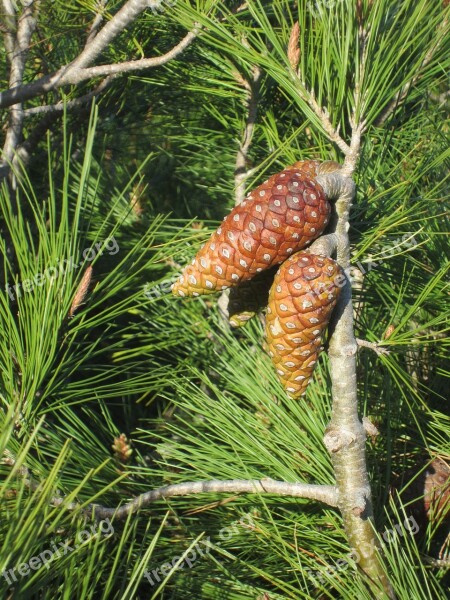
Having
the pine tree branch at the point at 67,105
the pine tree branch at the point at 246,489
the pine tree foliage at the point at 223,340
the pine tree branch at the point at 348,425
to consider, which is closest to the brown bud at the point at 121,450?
the pine tree foliage at the point at 223,340

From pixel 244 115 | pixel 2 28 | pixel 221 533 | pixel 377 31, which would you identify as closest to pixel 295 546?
pixel 221 533

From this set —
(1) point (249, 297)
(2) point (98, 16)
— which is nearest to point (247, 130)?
(2) point (98, 16)

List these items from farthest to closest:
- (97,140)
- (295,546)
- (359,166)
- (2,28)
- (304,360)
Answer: (97,140) < (2,28) < (359,166) < (295,546) < (304,360)

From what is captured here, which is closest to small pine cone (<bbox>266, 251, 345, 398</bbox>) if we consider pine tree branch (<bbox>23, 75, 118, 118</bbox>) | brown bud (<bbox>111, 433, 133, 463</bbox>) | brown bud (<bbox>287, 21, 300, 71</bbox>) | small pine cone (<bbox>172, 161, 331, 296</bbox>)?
small pine cone (<bbox>172, 161, 331, 296</bbox>)

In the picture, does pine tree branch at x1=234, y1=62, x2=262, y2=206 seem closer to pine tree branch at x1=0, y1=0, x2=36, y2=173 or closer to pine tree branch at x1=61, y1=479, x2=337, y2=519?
pine tree branch at x1=0, y1=0, x2=36, y2=173

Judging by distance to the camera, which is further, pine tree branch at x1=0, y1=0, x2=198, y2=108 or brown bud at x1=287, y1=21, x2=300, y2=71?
pine tree branch at x1=0, y1=0, x2=198, y2=108

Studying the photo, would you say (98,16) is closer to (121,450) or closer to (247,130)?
(247,130)

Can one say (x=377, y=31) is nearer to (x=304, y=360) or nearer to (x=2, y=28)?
(x=304, y=360)
